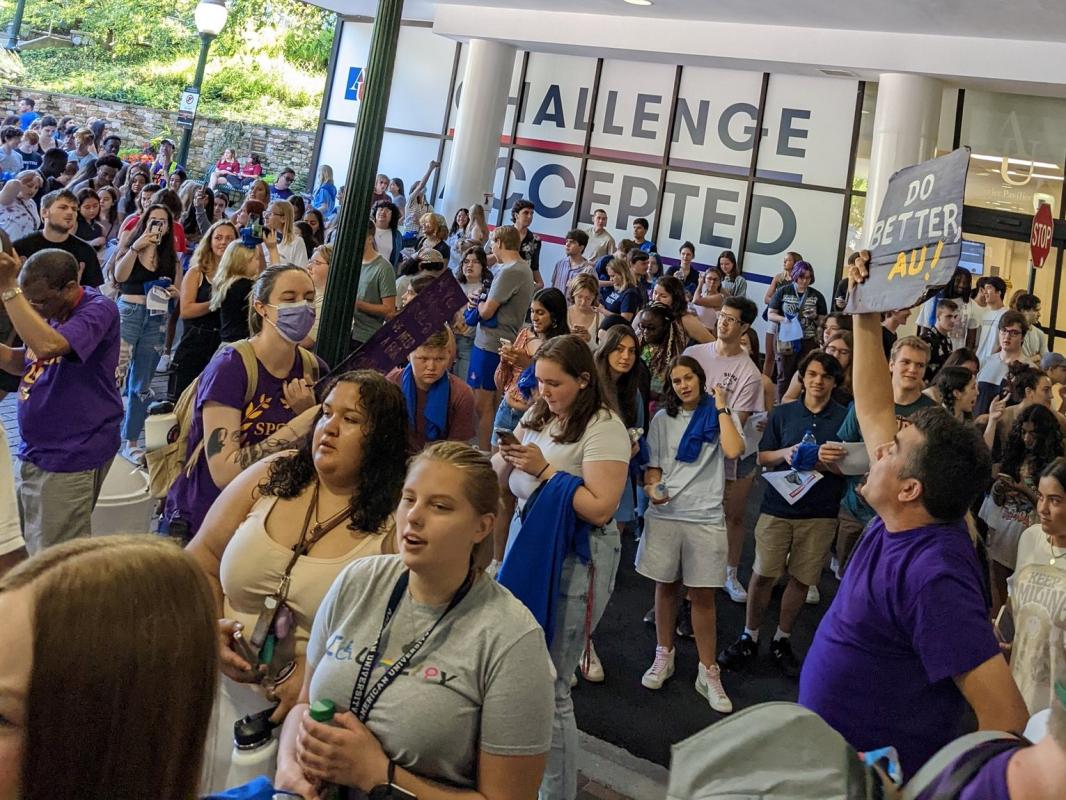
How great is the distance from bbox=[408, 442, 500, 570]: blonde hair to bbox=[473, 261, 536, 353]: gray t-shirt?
546 cm

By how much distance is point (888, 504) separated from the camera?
103 inches

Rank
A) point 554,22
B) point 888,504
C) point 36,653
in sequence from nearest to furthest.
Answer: point 36,653 → point 888,504 → point 554,22

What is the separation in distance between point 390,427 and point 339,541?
398 mm

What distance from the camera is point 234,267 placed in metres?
6.39

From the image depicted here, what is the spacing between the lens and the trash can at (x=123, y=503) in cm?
440

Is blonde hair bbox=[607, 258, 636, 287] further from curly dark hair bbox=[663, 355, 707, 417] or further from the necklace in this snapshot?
the necklace

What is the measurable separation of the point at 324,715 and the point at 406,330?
7.18ft

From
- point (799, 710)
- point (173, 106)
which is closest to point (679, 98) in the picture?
point (799, 710)

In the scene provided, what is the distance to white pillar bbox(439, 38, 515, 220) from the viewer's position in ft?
51.5

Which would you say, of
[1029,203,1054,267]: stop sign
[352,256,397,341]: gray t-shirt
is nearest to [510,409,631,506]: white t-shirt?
[352,256,397,341]: gray t-shirt

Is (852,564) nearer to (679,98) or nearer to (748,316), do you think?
(748,316)

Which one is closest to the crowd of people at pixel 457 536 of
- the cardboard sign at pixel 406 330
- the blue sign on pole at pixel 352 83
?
the cardboard sign at pixel 406 330

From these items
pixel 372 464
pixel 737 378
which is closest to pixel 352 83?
pixel 737 378

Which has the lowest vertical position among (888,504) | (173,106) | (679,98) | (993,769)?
(993,769)
